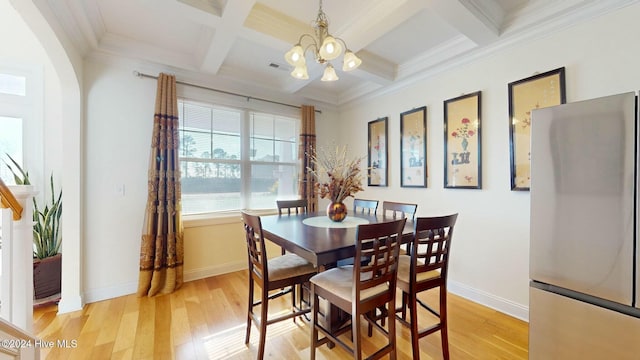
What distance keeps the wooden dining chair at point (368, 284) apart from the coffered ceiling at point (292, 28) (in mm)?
1692

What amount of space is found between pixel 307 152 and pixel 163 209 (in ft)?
6.80

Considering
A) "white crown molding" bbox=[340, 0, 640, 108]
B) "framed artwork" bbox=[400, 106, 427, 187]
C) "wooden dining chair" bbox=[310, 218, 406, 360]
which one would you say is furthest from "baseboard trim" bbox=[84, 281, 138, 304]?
"white crown molding" bbox=[340, 0, 640, 108]

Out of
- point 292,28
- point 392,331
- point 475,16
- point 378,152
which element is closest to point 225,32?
point 292,28

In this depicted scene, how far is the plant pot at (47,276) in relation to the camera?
94.3 inches

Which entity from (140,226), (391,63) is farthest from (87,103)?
(391,63)

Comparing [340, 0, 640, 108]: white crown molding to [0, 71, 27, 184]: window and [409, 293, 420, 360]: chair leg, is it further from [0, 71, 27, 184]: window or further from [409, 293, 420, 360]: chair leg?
[0, 71, 27, 184]: window

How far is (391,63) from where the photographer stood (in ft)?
9.98

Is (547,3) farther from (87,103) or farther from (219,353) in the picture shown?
(87,103)

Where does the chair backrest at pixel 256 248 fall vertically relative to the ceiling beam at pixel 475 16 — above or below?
below

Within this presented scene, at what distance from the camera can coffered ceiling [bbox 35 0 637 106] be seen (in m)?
1.88

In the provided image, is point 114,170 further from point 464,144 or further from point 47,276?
point 464,144

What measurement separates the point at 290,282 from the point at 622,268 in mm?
1793

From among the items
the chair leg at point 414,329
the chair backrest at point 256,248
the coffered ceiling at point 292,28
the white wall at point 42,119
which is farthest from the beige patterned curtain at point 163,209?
the chair leg at point 414,329

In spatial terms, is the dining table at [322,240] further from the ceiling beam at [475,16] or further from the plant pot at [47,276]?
the plant pot at [47,276]
